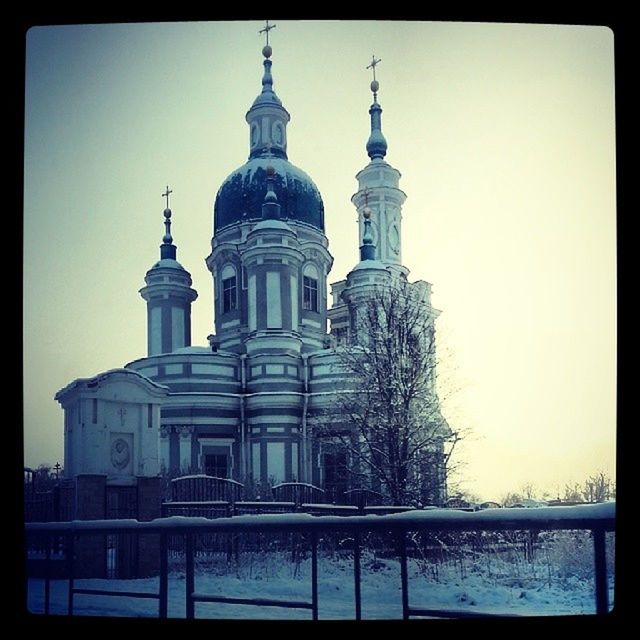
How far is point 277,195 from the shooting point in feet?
34.0

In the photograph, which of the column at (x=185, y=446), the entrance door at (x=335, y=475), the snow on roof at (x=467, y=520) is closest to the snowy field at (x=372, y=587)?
the snow on roof at (x=467, y=520)

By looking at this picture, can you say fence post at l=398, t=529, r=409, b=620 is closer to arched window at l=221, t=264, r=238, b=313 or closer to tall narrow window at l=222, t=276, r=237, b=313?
arched window at l=221, t=264, r=238, b=313

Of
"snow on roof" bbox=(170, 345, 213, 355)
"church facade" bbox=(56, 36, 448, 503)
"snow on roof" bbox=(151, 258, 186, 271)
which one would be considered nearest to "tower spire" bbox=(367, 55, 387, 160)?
"church facade" bbox=(56, 36, 448, 503)

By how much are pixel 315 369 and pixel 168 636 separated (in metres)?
6.06

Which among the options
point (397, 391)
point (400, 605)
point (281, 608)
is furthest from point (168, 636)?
point (397, 391)

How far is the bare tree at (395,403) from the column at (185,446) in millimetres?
1424

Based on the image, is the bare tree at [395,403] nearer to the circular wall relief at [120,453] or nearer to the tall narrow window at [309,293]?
the circular wall relief at [120,453]

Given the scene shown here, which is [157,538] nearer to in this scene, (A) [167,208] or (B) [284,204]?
(A) [167,208]

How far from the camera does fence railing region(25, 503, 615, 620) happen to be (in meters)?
2.97

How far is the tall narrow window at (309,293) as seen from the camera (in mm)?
10172

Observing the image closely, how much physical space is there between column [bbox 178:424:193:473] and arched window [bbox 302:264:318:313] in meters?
3.06

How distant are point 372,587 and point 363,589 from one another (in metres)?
0.05

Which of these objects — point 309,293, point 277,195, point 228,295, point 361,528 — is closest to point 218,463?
point 228,295

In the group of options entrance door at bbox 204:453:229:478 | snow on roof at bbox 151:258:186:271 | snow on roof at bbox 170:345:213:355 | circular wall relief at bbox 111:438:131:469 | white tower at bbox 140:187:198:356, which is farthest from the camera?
snow on roof at bbox 170:345:213:355
